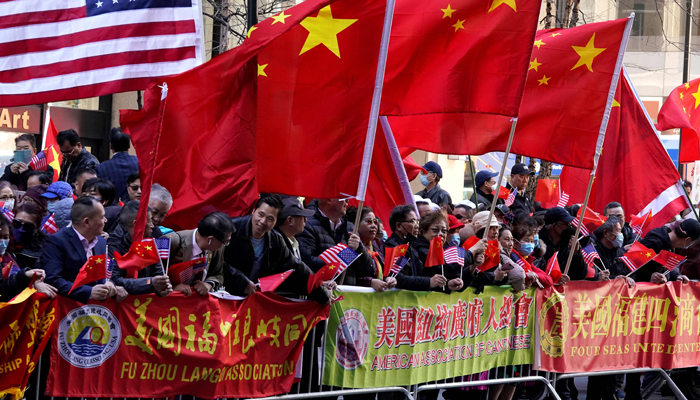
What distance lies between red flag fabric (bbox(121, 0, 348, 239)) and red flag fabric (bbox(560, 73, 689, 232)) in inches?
184

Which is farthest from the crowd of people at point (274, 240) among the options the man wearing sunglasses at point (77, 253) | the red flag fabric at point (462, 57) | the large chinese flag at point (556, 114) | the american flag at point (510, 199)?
the red flag fabric at point (462, 57)

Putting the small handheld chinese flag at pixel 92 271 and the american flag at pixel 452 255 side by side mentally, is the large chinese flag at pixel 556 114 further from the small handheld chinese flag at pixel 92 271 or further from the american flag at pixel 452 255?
the small handheld chinese flag at pixel 92 271

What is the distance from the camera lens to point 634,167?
10.8 m

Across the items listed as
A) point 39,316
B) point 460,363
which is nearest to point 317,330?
point 460,363

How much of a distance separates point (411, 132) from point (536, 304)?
7.16ft

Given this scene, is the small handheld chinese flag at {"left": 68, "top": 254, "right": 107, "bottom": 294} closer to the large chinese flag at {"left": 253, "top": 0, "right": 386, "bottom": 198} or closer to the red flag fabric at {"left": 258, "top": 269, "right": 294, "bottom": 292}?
the red flag fabric at {"left": 258, "top": 269, "right": 294, "bottom": 292}

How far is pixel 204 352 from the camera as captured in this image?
7.02 m

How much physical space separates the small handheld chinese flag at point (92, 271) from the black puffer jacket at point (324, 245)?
7.36 feet

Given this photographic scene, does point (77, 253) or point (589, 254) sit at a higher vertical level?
point (77, 253)

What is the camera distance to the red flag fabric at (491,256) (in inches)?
335

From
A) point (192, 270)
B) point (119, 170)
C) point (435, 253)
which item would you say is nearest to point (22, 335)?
point (192, 270)

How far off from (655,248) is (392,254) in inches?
162

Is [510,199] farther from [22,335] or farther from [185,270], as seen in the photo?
[22,335]

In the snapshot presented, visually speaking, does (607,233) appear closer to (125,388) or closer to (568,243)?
(568,243)
